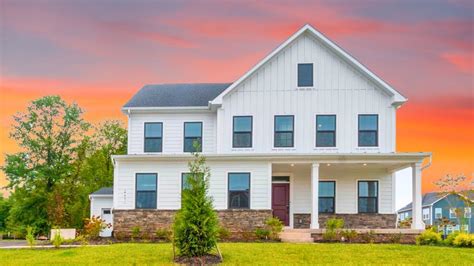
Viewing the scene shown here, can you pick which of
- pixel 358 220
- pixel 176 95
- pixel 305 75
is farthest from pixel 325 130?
pixel 176 95

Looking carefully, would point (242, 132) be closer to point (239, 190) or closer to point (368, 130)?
point (239, 190)

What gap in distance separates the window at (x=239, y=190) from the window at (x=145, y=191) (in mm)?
3358

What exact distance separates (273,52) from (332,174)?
243 inches

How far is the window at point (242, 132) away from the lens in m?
24.7

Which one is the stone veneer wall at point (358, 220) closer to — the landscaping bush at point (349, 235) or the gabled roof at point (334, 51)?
the landscaping bush at point (349, 235)

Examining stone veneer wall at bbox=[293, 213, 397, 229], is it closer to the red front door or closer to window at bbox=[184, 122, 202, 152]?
the red front door

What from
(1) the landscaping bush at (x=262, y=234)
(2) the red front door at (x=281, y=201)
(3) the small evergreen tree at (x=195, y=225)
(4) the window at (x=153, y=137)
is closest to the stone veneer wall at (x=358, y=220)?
(2) the red front door at (x=281, y=201)

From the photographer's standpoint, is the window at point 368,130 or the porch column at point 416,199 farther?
the window at point 368,130

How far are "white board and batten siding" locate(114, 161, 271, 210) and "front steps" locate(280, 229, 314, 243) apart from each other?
64.2 inches

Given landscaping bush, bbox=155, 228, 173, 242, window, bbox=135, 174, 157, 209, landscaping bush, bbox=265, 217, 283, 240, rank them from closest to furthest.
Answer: landscaping bush, bbox=265, 217, 283, 240
landscaping bush, bbox=155, 228, 173, 242
window, bbox=135, 174, 157, 209

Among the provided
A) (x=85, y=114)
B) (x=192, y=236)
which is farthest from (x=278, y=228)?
(x=85, y=114)

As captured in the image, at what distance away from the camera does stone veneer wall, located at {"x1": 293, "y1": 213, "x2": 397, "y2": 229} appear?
24.4 meters

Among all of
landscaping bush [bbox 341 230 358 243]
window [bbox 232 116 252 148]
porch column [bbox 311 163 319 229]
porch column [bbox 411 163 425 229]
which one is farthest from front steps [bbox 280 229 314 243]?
window [bbox 232 116 252 148]

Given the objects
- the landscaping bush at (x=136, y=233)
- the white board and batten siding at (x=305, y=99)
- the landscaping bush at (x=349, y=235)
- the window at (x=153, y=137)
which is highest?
the white board and batten siding at (x=305, y=99)
